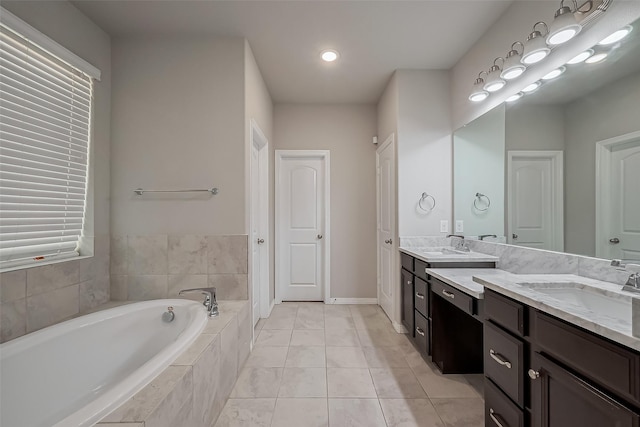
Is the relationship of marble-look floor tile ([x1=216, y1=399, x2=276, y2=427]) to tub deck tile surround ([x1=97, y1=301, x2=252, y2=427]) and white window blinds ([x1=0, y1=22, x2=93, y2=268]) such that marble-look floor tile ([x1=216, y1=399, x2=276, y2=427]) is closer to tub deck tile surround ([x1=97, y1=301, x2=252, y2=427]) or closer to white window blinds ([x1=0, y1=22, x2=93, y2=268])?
tub deck tile surround ([x1=97, y1=301, x2=252, y2=427])

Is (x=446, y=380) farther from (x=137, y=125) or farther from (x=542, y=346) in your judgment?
(x=137, y=125)

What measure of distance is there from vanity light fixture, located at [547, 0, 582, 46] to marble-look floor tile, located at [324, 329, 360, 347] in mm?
2510

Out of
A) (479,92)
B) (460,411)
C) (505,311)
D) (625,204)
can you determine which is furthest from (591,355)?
(479,92)

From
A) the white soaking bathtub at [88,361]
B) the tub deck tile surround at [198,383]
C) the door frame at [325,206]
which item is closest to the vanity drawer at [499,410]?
the tub deck tile surround at [198,383]

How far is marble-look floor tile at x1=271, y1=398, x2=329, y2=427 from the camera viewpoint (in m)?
1.52

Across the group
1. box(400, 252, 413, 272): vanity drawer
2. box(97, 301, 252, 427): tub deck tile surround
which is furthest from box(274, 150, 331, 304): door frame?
box(97, 301, 252, 427): tub deck tile surround

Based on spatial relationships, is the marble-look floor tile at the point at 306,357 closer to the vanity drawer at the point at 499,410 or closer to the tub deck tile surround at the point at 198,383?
the tub deck tile surround at the point at 198,383

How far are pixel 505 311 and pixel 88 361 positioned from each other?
223 centimetres

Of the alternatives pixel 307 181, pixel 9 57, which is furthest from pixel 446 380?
pixel 9 57

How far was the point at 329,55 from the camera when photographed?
2.45 meters

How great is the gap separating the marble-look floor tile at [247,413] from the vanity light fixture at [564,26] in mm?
2600

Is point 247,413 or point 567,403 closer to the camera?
point 567,403

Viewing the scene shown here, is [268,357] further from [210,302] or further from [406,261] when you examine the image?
[406,261]

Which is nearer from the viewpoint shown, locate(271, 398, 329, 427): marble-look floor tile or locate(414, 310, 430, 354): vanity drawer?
locate(271, 398, 329, 427): marble-look floor tile
